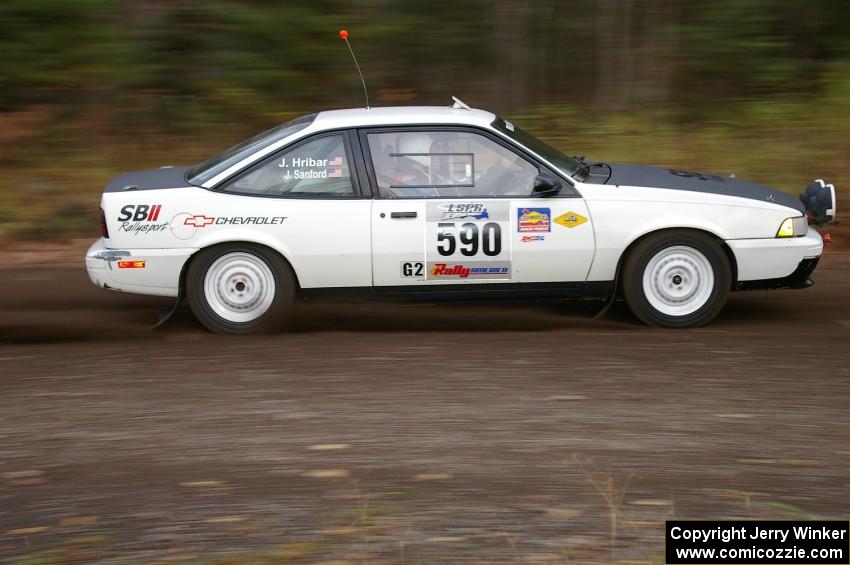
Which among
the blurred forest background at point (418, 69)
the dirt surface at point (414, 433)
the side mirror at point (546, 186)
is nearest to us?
the dirt surface at point (414, 433)

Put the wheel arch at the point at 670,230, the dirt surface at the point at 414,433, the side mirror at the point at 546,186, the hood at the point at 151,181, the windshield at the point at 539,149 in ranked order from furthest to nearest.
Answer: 1. the hood at the point at 151,181
2. the windshield at the point at 539,149
3. the wheel arch at the point at 670,230
4. the side mirror at the point at 546,186
5. the dirt surface at the point at 414,433

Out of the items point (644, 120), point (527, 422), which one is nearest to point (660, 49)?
point (644, 120)

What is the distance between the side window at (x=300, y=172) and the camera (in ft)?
23.5

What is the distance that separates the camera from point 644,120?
13.4 meters

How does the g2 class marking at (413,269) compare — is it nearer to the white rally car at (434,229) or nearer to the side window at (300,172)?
the white rally car at (434,229)

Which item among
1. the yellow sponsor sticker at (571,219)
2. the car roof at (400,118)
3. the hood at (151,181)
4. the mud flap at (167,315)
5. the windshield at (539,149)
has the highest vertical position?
the car roof at (400,118)

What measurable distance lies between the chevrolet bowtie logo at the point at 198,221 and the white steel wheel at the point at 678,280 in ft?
10.2

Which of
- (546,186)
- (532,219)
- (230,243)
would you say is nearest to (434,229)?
(532,219)

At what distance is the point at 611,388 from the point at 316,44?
29.6 feet

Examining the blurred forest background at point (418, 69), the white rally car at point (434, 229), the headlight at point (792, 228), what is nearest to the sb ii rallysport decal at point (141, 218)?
the white rally car at point (434, 229)

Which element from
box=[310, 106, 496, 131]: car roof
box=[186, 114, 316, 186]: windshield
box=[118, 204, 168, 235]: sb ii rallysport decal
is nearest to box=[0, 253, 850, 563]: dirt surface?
box=[118, 204, 168, 235]: sb ii rallysport decal

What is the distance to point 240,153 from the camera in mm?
7375

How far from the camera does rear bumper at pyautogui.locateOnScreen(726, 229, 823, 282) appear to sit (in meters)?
7.09

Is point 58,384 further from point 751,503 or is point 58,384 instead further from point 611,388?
point 751,503
